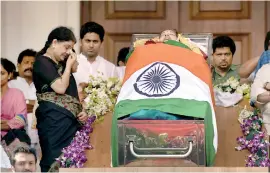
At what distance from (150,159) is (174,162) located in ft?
A: 0.39

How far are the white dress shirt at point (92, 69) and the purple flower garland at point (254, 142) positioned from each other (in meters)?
1.05

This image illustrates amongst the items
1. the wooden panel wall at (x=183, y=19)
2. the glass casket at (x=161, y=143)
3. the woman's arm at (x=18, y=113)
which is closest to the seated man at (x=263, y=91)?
the glass casket at (x=161, y=143)

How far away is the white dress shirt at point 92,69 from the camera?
7.24m

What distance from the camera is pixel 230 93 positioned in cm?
678

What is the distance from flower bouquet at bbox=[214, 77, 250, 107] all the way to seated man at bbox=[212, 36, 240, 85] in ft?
1.60

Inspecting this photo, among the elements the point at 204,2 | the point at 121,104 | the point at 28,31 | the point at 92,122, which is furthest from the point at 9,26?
the point at 121,104

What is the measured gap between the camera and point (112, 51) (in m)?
8.87

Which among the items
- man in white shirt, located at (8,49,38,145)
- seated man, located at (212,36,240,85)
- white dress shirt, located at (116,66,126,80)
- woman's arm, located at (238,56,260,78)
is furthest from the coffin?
man in white shirt, located at (8,49,38,145)

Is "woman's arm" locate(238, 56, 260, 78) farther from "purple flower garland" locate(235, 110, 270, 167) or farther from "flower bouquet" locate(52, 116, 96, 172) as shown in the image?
"flower bouquet" locate(52, 116, 96, 172)

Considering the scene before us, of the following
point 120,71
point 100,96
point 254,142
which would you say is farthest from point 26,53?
point 254,142

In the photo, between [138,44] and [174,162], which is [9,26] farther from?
[174,162]

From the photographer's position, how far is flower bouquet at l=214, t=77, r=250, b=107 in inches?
266

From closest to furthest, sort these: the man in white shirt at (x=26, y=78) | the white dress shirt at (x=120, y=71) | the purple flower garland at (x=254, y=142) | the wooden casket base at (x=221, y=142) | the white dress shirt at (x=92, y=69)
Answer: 1. the purple flower garland at (x=254, y=142)
2. the wooden casket base at (x=221, y=142)
3. the white dress shirt at (x=92, y=69)
4. the white dress shirt at (x=120, y=71)
5. the man in white shirt at (x=26, y=78)

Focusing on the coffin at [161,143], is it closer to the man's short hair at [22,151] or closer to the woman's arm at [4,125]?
the man's short hair at [22,151]
